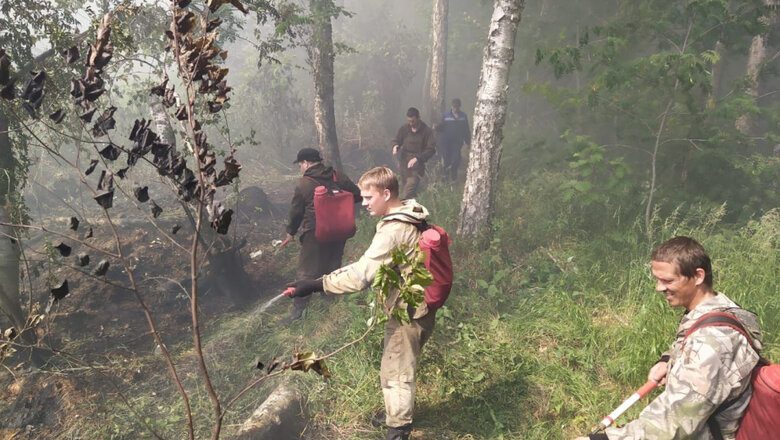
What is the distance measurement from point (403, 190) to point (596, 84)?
14.4 ft

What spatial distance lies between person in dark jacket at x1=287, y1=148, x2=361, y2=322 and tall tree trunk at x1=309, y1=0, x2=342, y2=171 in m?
3.33

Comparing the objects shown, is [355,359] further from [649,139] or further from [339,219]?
[649,139]

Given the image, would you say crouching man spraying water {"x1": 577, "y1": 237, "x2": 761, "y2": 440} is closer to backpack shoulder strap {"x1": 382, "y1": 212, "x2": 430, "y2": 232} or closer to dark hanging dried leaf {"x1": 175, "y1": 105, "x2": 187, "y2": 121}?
backpack shoulder strap {"x1": 382, "y1": 212, "x2": 430, "y2": 232}

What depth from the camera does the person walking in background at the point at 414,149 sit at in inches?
337

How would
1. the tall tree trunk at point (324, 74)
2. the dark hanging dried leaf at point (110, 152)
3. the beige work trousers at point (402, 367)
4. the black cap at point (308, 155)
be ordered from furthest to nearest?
the tall tree trunk at point (324, 74) → the black cap at point (308, 155) → the beige work trousers at point (402, 367) → the dark hanging dried leaf at point (110, 152)

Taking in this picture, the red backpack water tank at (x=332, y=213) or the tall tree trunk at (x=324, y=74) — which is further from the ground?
the tall tree trunk at (x=324, y=74)

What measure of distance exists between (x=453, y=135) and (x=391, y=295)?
754 centimetres

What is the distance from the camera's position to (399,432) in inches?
132

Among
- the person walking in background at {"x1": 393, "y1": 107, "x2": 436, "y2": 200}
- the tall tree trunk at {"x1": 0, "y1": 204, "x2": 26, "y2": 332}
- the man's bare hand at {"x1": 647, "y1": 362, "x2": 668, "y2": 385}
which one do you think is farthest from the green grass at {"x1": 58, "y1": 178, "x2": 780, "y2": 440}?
the person walking in background at {"x1": 393, "y1": 107, "x2": 436, "y2": 200}

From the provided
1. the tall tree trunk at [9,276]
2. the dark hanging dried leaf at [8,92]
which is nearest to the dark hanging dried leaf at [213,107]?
the dark hanging dried leaf at [8,92]

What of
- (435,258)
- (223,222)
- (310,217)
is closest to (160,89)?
(223,222)

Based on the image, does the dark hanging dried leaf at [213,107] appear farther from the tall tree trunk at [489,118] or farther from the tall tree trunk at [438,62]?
the tall tree trunk at [438,62]

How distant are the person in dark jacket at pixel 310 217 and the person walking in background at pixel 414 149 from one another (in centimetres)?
306

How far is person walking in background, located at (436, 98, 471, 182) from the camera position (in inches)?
401
